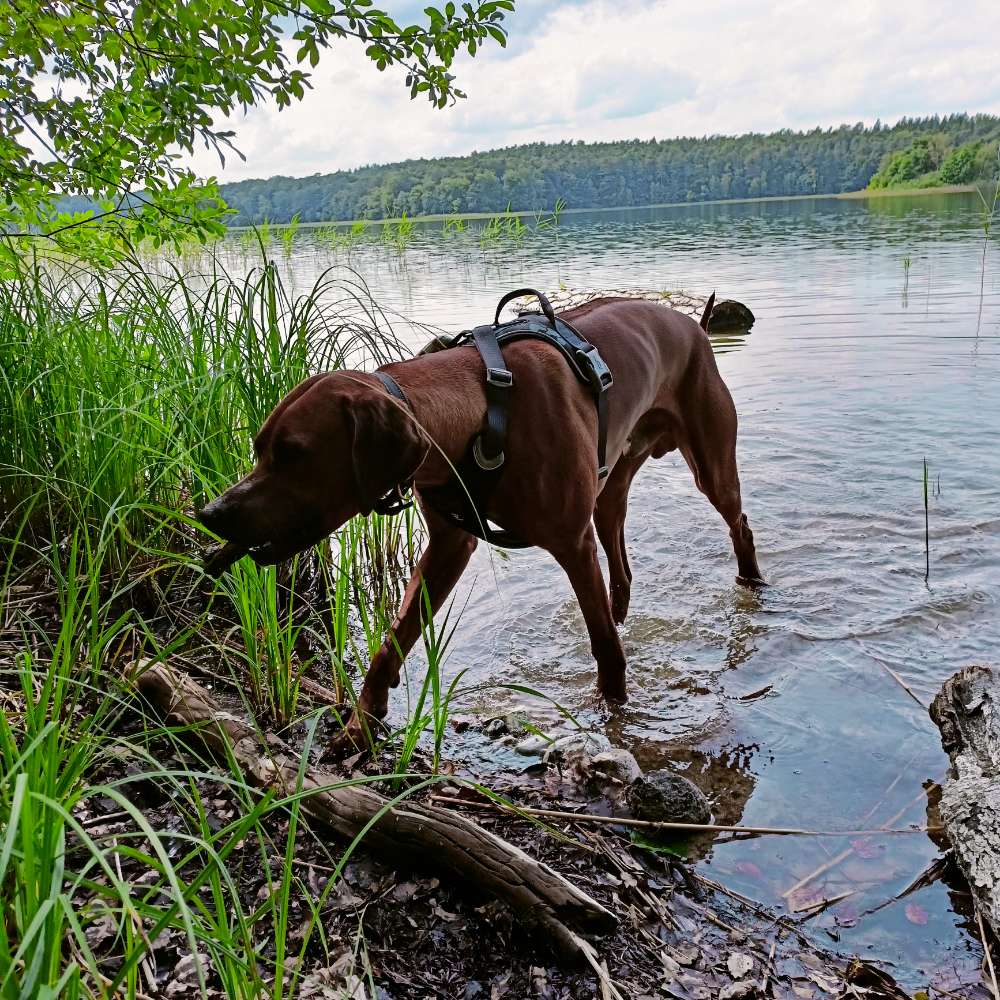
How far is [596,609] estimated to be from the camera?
3.17 m

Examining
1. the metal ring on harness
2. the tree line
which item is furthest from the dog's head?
the tree line

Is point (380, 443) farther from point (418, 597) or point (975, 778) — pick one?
point (975, 778)

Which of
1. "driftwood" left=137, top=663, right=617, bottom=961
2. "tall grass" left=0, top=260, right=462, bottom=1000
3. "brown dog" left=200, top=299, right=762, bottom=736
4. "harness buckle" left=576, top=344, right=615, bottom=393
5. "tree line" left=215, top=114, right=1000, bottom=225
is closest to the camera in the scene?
"driftwood" left=137, top=663, right=617, bottom=961

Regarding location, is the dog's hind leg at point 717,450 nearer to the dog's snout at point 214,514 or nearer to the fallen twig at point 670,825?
the fallen twig at point 670,825

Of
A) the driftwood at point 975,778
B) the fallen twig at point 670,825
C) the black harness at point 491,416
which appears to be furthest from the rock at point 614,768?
the driftwood at point 975,778

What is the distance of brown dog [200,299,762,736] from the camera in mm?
2277

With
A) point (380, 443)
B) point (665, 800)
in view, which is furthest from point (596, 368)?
point (665, 800)

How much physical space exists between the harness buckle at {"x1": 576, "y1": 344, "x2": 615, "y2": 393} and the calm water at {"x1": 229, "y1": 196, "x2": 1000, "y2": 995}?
0.95 metres

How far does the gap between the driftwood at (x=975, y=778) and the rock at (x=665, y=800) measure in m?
0.66

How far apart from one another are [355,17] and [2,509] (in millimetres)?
2310

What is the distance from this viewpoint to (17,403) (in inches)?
122

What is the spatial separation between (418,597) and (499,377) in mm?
859

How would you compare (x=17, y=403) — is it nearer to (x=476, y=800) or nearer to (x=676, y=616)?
(x=476, y=800)

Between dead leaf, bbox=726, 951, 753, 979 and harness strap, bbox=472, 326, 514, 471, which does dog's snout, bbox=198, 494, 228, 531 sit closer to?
harness strap, bbox=472, 326, 514, 471
